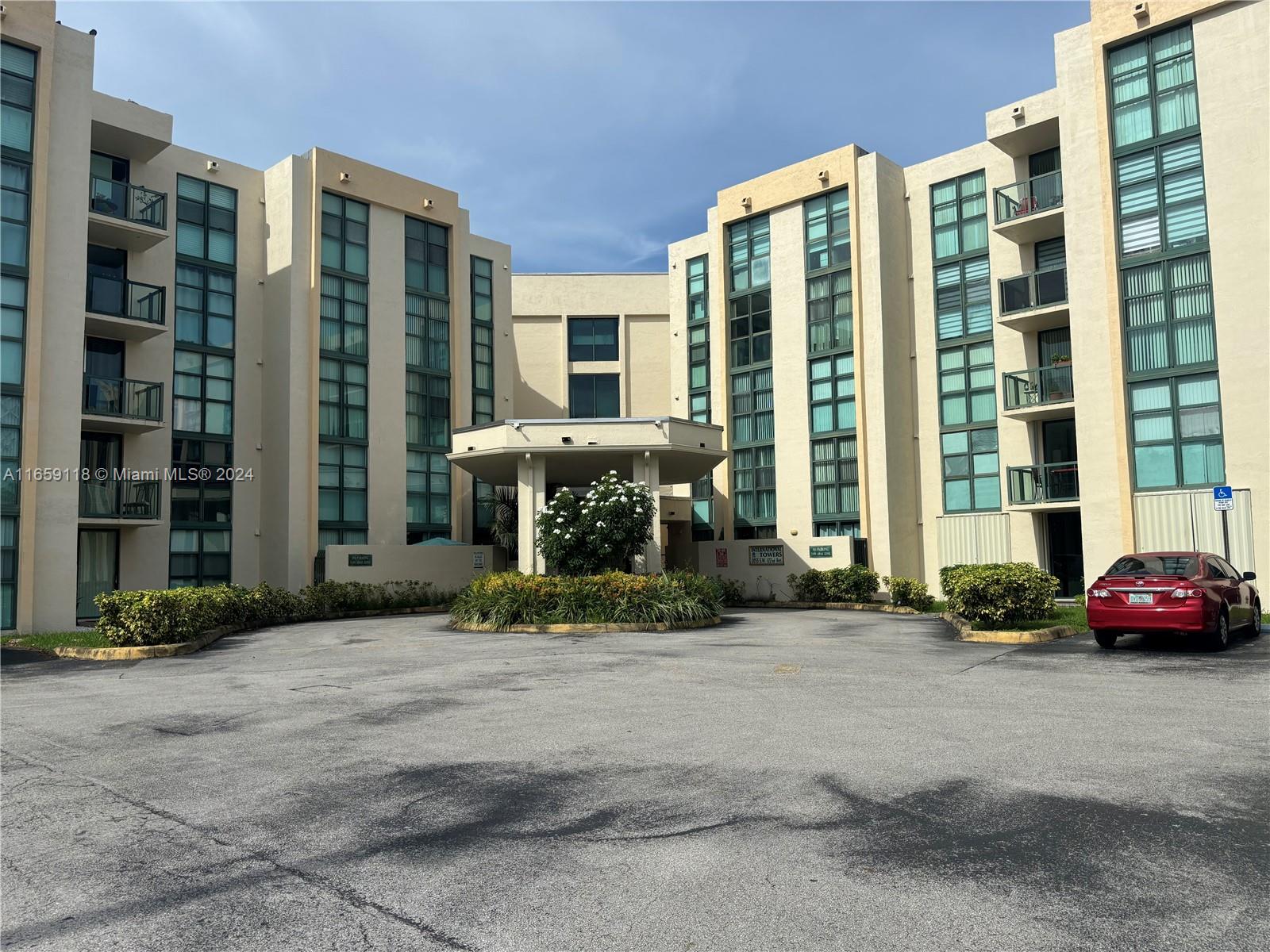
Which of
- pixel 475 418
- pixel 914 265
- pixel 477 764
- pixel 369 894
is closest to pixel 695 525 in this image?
pixel 475 418

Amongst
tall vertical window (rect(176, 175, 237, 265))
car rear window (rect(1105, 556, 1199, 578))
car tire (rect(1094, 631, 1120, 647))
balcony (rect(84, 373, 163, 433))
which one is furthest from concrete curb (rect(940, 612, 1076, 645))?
tall vertical window (rect(176, 175, 237, 265))

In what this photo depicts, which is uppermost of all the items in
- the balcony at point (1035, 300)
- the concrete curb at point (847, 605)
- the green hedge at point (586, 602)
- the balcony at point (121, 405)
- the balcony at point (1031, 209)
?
the balcony at point (1031, 209)

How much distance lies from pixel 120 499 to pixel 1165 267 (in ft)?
91.1

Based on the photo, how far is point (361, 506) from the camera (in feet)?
105

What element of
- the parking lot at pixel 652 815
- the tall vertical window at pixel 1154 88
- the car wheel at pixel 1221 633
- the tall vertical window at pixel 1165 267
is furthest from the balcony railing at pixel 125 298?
the car wheel at pixel 1221 633

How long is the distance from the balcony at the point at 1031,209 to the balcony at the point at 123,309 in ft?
79.7

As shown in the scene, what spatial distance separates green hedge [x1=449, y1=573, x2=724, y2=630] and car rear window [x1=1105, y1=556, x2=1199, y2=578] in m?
9.40

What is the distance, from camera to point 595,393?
43.0 meters

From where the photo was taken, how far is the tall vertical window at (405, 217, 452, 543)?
33.6 metres

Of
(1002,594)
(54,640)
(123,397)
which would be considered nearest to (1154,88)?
(1002,594)

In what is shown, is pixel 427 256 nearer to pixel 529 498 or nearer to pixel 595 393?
pixel 595 393

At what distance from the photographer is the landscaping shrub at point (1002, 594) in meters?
17.2

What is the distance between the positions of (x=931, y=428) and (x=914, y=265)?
18.2 feet

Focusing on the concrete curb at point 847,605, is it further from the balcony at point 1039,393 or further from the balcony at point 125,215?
the balcony at point 125,215
